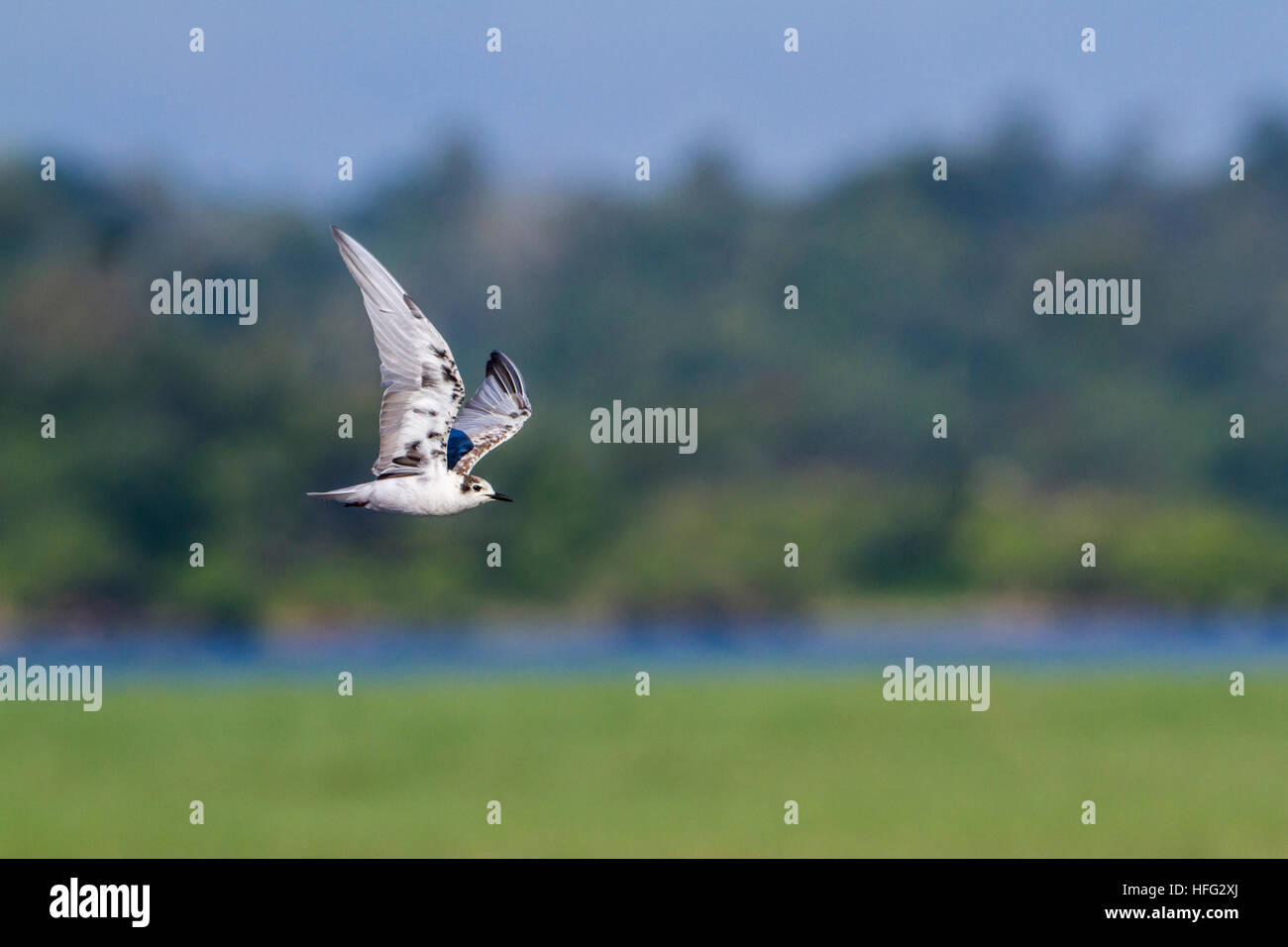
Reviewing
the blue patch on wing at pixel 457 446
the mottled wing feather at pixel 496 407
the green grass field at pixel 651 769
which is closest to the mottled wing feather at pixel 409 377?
the blue patch on wing at pixel 457 446

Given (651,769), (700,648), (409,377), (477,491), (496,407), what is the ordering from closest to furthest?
1. (477,491)
2. (409,377)
3. (496,407)
4. (651,769)
5. (700,648)

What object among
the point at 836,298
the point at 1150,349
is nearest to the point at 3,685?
the point at 836,298

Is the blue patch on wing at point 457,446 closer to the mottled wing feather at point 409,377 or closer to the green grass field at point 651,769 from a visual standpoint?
the mottled wing feather at point 409,377

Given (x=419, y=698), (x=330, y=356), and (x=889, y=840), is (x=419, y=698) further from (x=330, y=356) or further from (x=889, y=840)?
(x=889, y=840)

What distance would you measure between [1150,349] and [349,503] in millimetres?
35036

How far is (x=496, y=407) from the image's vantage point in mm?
5262

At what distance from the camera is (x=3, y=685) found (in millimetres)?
26797

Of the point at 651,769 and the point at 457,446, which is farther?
the point at 651,769

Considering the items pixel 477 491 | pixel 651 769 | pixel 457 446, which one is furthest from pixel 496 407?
pixel 651 769

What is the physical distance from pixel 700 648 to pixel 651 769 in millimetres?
13548

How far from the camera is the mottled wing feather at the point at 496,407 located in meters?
5.05

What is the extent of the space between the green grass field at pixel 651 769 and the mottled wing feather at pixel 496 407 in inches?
506

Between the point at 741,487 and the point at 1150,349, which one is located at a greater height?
the point at 1150,349

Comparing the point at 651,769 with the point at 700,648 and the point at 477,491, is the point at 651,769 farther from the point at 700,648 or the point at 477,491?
the point at 477,491
